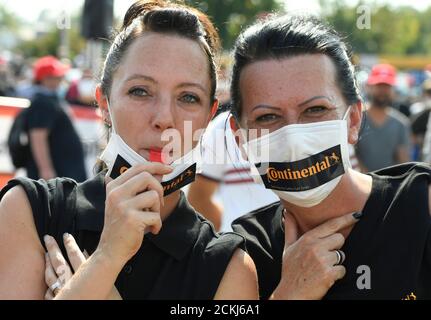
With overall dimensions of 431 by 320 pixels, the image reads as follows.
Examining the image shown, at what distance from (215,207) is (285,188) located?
95.5 inches

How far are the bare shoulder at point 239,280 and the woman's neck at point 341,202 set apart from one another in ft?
1.36

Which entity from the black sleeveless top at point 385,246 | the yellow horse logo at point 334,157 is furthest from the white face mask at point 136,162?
the yellow horse logo at point 334,157

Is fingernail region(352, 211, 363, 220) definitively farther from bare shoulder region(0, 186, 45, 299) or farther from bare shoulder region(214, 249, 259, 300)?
bare shoulder region(0, 186, 45, 299)

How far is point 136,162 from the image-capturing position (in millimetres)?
2682

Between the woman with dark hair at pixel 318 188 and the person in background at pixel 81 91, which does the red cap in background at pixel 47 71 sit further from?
the woman with dark hair at pixel 318 188

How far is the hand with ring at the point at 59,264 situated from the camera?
8.02 feet

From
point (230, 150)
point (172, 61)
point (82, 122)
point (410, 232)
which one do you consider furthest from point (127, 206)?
point (82, 122)

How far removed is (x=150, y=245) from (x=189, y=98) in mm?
569

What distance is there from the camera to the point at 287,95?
291 cm

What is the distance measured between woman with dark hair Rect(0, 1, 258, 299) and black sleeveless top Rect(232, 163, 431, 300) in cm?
28

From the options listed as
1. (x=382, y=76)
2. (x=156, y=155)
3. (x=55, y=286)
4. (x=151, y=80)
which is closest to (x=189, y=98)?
(x=151, y=80)

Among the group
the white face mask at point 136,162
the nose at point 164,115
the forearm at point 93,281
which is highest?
the nose at point 164,115
